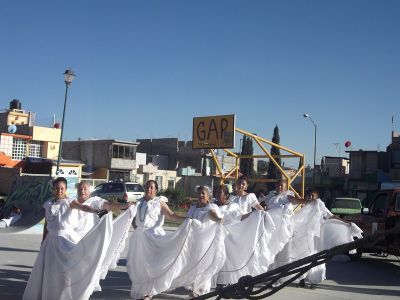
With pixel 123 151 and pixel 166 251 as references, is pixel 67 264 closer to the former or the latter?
pixel 166 251

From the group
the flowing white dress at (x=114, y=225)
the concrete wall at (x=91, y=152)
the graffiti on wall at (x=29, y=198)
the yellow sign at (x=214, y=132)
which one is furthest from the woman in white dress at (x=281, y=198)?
the concrete wall at (x=91, y=152)

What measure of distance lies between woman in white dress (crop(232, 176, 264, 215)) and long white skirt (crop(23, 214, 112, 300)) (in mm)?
3480

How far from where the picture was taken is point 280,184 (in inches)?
420

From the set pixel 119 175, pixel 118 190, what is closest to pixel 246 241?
pixel 118 190

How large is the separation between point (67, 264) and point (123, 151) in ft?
204

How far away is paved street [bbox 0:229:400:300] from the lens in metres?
9.30

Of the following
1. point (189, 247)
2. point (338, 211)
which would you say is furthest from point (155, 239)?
point (338, 211)

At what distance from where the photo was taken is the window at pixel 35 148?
2188 inches

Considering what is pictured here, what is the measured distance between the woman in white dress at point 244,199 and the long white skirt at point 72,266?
3.48m

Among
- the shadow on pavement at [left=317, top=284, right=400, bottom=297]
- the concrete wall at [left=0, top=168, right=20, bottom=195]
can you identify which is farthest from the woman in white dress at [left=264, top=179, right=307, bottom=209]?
the concrete wall at [left=0, top=168, right=20, bottom=195]

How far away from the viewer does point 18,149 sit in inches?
2108

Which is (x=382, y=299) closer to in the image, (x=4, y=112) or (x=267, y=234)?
(x=267, y=234)

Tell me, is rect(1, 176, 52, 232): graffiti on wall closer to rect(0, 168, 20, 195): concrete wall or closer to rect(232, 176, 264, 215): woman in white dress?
rect(232, 176, 264, 215): woman in white dress

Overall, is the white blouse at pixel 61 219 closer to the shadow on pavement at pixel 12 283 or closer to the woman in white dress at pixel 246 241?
the shadow on pavement at pixel 12 283
